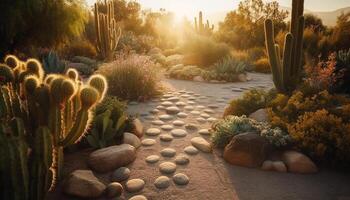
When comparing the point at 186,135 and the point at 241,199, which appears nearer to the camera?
the point at 241,199

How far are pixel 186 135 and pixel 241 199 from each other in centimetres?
175

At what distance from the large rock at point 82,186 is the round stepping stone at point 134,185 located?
28 centimetres

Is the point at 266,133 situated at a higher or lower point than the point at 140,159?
higher

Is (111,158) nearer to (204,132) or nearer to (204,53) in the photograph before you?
(204,132)

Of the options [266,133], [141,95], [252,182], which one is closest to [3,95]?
[252,182]

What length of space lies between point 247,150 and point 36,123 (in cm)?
248

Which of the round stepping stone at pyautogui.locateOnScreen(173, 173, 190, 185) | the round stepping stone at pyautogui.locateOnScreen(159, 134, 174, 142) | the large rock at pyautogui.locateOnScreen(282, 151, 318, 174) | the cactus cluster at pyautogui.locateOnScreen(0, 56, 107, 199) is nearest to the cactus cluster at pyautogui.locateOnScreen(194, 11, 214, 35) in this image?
the round stepping stone at pyautogui.locateOnScreen(159, 134, 174, 142)

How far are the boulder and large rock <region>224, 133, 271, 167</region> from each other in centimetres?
Answer: 122

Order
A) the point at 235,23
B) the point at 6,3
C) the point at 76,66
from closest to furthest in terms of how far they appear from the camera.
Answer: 1. the point at 6,3
2. the point at 76,66
3. the point at 235,23

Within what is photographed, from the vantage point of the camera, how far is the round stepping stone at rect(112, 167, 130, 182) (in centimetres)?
338

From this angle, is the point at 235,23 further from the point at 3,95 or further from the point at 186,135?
the point at 3,95

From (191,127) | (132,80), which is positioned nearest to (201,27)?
(132,80)

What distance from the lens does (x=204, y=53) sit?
12117mm

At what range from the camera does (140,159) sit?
3.87 metres
